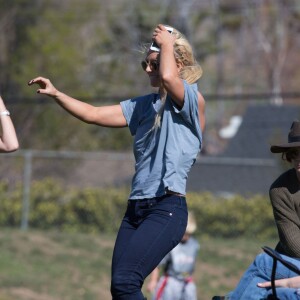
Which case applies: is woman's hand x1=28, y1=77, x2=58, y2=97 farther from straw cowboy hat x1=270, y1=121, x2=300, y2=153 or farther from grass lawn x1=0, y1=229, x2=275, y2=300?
grass lawn x1=0, y1=229, x2=275, y2=300

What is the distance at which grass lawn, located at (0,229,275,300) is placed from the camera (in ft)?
40.0

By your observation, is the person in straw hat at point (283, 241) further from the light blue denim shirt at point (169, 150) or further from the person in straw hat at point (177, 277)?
the person in straw hat at point (177, 277)

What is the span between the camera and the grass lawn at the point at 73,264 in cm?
1220

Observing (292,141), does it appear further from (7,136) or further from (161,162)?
(7,136)

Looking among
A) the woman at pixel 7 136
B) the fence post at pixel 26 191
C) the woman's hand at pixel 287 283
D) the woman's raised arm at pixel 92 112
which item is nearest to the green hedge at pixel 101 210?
the fence post at pixel 26 191

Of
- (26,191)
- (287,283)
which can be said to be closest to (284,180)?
(287,283)

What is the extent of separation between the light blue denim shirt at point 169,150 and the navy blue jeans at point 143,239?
7cm

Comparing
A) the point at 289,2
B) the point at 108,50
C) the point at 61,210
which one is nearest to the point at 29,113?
the point at 61,210

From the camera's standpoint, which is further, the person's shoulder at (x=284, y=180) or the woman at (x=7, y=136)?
the woman at (x=7, y=136)

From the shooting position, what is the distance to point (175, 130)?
195 inches

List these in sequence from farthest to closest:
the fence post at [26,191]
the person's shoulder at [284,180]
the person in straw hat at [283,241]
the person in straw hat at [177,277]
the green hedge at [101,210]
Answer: the fence post at [26,191] → the green hedge at [101,210] → the person in straw hat at [177,277] → the person's shoulder at [284,180] → the person in straw hat at [283,241]

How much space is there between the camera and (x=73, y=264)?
544 inches

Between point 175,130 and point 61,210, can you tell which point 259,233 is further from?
point 175,130

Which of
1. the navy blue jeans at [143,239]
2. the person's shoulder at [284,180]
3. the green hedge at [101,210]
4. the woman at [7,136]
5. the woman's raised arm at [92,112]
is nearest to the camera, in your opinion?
the navy blue jeans at [143,239]
